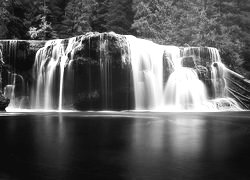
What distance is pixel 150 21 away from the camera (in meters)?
39.8

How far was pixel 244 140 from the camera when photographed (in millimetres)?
9820

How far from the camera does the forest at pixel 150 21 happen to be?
36406 mm

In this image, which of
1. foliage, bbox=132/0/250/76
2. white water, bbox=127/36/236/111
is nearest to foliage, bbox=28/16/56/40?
foliage, bbox=132/0/250/76

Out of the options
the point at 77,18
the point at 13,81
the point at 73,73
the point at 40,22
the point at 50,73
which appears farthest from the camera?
the point at 77,18

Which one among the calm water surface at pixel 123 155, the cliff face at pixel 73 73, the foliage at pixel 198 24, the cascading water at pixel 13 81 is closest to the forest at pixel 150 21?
the foliage at pixel 198 24

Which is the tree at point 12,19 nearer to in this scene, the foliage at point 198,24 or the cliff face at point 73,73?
the cliff face at point 73,73

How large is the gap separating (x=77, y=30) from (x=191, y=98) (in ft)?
54.6

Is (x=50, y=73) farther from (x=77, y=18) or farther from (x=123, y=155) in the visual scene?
(x=123, y=155)

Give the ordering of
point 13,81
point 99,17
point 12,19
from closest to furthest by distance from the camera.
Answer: point 13,81
point 12,19
point 99,17

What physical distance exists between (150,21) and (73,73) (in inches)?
656

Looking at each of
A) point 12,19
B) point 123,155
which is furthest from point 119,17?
point 123,155

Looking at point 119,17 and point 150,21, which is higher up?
point 119,17

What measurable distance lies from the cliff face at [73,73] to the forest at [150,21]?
717 centimetres

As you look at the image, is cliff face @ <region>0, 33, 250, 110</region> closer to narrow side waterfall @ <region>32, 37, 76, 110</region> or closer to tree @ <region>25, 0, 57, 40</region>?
narrow side waterfall @ <region>32, 37, 76, 110</region>
